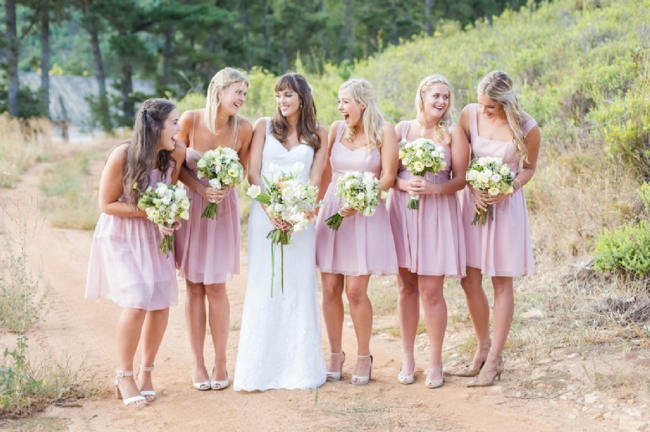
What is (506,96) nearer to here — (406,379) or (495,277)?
(495,277)

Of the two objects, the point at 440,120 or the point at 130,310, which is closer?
the point at 130,310

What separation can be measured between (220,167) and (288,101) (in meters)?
0.74

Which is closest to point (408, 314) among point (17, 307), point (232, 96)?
point (232, 96)

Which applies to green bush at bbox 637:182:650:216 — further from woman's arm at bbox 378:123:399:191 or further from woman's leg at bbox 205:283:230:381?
woman's leg at bbox 205:283:230:381

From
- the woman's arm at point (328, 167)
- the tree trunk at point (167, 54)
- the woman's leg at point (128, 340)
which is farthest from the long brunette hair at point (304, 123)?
the tree trunk at point (167, 54)

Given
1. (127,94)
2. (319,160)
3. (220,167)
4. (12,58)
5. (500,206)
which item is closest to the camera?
(220,167)

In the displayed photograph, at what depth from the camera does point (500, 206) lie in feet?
17.7

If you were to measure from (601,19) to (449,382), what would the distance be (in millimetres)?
9499

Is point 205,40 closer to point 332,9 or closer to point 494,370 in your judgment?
point 332,9

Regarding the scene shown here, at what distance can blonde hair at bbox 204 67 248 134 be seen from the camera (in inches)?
205

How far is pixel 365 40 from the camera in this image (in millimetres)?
40219

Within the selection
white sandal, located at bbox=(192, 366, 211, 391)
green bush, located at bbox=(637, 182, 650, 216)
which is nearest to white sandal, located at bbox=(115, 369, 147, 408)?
white sandal, located at bbox=(192, 366, 211, 391)

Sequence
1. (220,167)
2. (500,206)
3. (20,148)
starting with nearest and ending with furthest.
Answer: (220,167)
(500,206)
(20,148)

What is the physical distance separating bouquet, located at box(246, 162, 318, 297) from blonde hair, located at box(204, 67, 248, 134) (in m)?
0.59
